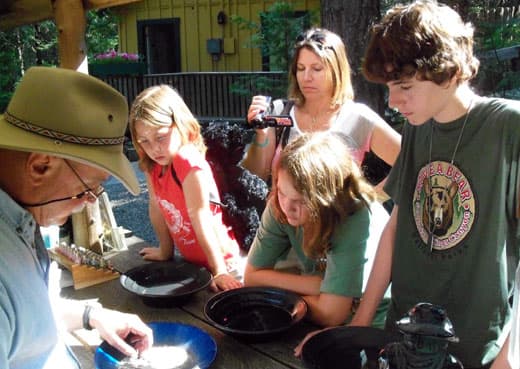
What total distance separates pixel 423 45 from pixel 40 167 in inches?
39.3

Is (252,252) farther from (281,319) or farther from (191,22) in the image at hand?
(191,22)

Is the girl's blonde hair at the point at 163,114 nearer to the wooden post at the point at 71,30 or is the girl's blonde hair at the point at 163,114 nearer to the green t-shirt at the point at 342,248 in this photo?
the green t-shirt at the point at 342,248

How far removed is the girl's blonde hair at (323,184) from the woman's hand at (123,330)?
58 centimetres

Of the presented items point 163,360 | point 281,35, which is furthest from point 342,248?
point 281,35

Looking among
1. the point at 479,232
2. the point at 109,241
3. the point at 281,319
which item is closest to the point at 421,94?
the point at 479,232

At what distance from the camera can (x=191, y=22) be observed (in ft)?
42.7

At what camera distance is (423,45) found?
1.48m

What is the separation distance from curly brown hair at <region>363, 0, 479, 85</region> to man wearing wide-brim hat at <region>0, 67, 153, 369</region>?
2.43 feet

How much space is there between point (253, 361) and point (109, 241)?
133 cm

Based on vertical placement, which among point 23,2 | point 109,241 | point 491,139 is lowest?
point 109,241

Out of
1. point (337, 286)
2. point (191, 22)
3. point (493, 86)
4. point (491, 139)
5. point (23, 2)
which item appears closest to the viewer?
point (491, 139)

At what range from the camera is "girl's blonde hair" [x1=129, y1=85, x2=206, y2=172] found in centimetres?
230

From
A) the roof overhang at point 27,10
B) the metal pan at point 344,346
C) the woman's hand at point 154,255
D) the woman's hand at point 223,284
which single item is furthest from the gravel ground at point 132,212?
the metal pan at point 344,346

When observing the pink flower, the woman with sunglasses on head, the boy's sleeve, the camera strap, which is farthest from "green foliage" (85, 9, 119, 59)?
the boy's sleeve
